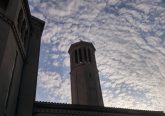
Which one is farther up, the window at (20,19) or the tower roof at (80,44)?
the tower roof at (80,44)

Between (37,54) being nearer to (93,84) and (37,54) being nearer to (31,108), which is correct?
(31,108)

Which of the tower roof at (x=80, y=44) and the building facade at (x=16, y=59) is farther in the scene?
the tower roof at (x=80, y=44)

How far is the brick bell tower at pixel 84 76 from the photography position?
28250 millimetres

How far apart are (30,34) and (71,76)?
15.8 metres

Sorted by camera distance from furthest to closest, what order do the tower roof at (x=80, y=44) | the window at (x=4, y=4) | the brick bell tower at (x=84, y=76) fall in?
the tower roof at (x=80, y=44) < the brick bell tower at (x=84, y=76) < the window at (x=4, y=4)

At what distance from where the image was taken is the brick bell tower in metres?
28.2

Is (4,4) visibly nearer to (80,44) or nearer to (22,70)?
(22,70)

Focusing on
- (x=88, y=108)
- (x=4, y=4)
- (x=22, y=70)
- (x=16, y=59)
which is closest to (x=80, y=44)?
(x=88, y=108)

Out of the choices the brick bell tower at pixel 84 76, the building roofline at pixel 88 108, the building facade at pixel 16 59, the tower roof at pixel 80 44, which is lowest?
the building roofline at pixel 88 108

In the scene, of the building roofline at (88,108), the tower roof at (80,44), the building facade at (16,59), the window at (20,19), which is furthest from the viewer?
the tower roof at (80,44)

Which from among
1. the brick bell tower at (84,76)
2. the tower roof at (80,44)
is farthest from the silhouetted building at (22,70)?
the tower roof at (80,44)

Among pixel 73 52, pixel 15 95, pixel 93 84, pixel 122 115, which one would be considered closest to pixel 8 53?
pixel 15 95

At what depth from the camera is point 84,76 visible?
3027 centimetres

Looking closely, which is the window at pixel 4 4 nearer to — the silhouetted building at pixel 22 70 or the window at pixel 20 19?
the silhouetted building at pixel 22 70
